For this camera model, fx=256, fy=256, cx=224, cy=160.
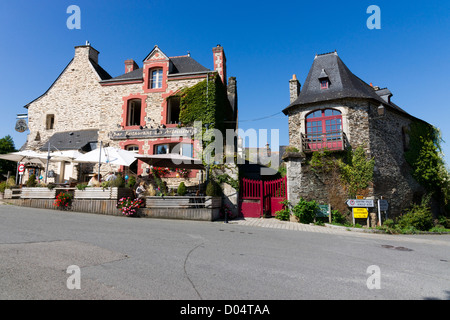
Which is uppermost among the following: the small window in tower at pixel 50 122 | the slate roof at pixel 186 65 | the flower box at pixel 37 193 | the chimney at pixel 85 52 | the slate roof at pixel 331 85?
the chimney at pixel 85 52

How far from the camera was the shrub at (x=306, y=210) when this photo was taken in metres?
12.5

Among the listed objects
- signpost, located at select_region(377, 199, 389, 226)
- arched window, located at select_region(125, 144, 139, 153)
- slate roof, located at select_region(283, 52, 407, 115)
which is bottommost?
signpost, located at select_region(377, 199, 389, 226)

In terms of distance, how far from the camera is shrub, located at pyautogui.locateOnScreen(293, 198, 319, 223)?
492 inches

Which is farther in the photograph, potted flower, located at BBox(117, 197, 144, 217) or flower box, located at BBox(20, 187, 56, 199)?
flower box, located at BBox(20, 187, 56, 199)

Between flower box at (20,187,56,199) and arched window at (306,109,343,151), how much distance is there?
13.1m

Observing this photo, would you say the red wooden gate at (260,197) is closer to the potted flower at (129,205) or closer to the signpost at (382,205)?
the signpost at (382,205)

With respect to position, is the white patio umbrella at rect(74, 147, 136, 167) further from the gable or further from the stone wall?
the stone wall

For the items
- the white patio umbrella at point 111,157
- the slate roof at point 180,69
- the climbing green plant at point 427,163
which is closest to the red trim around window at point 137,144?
the white patio umbrella at point 111,157

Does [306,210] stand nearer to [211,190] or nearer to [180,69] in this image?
[211,190]

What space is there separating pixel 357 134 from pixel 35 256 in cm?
1454

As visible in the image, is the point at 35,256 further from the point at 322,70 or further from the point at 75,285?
the point at 322,70

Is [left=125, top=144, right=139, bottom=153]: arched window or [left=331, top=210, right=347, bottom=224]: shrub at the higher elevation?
[left=125, top=144, right=139, bottom=153]: arched window

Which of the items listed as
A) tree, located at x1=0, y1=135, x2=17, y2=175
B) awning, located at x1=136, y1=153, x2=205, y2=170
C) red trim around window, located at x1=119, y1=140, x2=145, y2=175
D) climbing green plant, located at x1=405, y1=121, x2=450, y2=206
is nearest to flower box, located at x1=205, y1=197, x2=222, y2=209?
awning, located at x1=136, y1=153, x2=205, y2=170

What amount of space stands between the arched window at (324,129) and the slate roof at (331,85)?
2.75 feet
